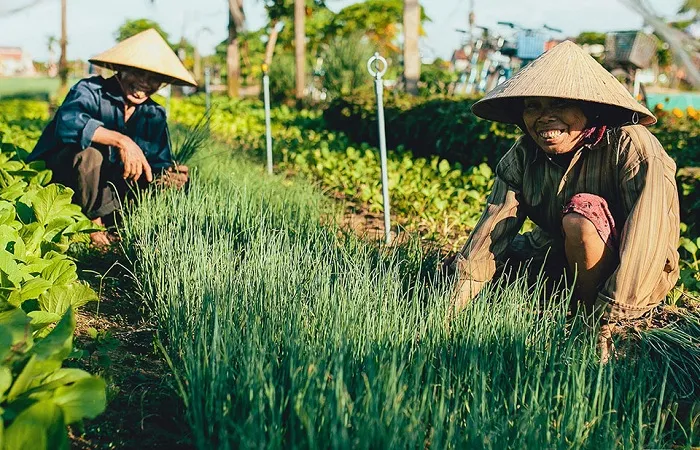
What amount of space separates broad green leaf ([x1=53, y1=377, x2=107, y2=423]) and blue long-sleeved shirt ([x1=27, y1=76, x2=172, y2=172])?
2.28 m

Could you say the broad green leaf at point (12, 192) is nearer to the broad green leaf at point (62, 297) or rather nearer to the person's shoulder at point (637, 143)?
the broad green leaf at point (62, 297)

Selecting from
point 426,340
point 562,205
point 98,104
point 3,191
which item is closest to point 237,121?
point 98,104

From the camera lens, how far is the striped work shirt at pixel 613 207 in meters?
2.41

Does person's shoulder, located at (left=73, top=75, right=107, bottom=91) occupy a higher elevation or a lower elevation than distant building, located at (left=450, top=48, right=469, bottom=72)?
lower

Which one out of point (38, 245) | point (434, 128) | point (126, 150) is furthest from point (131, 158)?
point (434, 128)

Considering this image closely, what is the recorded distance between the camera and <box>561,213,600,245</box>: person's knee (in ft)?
8.03

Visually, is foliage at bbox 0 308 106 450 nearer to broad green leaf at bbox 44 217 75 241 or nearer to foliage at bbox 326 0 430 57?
broad green leaf at bbox 44 217 75 241

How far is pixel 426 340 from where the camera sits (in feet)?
6.48

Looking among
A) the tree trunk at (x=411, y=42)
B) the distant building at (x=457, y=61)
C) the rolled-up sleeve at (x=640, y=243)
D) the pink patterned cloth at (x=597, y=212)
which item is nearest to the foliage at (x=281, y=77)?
the distant building at (x=457, y=61)

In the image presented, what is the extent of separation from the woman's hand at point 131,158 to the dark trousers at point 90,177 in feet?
0.33

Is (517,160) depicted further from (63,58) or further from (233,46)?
(63,58)

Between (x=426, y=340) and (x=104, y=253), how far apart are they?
198 centimetres

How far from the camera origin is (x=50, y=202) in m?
3.00

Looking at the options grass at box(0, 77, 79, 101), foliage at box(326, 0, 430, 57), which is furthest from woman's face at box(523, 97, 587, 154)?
foliage at box(326, 0, 430, 57)
